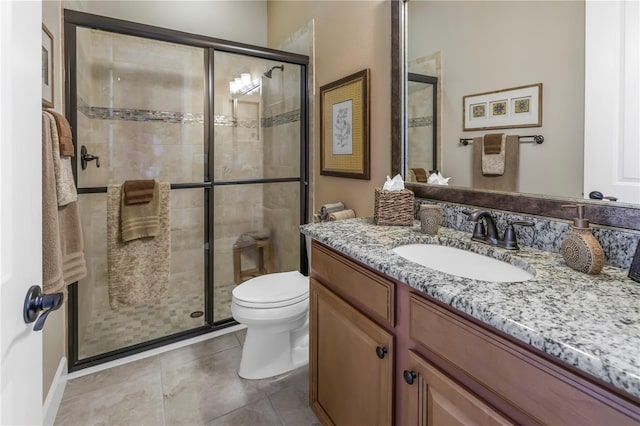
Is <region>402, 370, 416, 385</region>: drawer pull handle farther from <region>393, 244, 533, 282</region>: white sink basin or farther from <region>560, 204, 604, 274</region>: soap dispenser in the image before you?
<region>560, 204, 604, 274</region>: soap dispenser

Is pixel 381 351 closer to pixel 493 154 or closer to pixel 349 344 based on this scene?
pixel 349 344

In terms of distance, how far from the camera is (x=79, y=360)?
6.53ft

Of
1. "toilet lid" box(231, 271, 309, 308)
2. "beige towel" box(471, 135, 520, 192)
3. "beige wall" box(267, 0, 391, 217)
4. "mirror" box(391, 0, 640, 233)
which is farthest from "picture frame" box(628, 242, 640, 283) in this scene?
"toilet lid" box(231, 271, 309, 308)

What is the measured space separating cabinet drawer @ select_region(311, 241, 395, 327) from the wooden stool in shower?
1.68m

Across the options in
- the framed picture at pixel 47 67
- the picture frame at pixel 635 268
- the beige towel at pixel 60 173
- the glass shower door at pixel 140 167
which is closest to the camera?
the picture frame at pixel 635 268

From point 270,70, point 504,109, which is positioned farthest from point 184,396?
point 270,70

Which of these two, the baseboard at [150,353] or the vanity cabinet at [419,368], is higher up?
the vanity cabinet at [419,368]

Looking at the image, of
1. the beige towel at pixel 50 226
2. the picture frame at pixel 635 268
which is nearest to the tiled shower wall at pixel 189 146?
the beige towel at pixel 50 226

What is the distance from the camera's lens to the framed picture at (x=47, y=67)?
151 centimetres

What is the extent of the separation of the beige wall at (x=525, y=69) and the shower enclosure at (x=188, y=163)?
1.35m

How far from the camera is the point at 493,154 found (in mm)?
1303

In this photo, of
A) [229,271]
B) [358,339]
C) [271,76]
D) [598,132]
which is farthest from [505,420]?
[271,76]

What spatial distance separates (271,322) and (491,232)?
118 centimetres

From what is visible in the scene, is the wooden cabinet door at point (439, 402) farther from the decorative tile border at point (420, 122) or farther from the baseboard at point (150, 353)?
the baseboard at point (150, 353)
